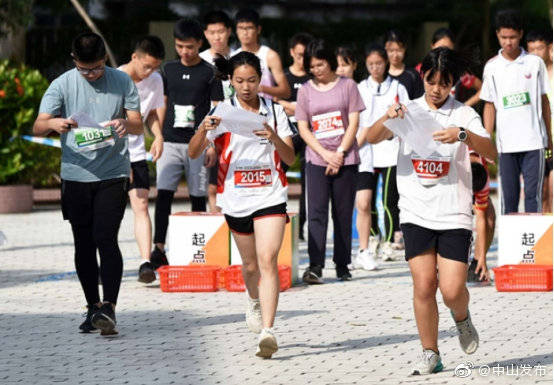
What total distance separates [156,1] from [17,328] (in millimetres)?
20770

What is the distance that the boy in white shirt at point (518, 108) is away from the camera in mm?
11102

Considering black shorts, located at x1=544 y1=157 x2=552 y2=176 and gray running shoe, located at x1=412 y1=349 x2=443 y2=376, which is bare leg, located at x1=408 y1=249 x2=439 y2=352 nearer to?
gray running shoe, located at x1=412 y1=349 x2=443 y2=376

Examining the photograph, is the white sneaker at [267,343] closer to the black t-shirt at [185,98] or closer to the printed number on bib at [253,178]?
the printed number on bib at [253,178]

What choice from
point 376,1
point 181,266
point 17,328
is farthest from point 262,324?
point 376,1

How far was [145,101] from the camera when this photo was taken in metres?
10.8

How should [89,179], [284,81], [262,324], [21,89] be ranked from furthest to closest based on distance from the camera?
[21,89], [284,81], [89,179], [262,324]

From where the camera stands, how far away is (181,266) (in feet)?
34.7

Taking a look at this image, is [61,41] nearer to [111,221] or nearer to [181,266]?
[181,266]

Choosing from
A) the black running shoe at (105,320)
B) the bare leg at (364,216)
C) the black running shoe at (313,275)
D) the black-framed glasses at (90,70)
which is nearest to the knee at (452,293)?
the black running shoe at (105,320)

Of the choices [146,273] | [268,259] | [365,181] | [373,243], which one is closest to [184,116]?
[146,273]

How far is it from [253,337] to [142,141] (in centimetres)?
305

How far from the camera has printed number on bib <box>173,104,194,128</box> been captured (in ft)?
37.0

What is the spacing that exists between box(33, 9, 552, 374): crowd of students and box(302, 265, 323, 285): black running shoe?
0.6 inches

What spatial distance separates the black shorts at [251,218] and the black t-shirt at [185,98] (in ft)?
11.4
